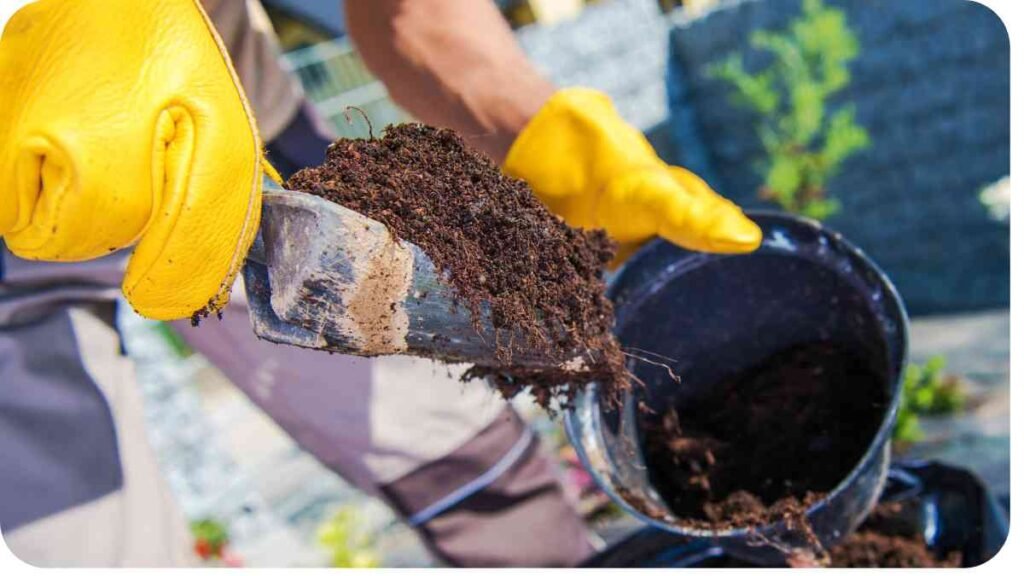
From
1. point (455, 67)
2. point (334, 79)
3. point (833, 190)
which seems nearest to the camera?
point (455, 67)

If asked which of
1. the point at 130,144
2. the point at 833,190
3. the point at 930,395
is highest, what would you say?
the point at 130,144

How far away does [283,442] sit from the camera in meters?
3.58

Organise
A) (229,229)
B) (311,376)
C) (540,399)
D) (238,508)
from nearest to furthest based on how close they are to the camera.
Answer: (229,229) → (540,399) → (311,376) → (238,508)

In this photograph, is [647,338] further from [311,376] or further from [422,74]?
[311,376]

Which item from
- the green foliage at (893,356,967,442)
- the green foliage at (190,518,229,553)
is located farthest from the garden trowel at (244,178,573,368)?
the green foliage at (190,518,229,553)

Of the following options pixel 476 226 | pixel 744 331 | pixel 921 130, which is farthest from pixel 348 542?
pixel 921 130

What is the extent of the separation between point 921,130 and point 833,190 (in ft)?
1.16

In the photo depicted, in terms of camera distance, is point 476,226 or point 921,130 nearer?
point 476,226

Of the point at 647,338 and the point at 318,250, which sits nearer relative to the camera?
the point at 318,250

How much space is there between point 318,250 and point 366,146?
14cm

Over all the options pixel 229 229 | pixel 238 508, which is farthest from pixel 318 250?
pixel 238 508

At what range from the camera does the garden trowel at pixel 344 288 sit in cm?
79

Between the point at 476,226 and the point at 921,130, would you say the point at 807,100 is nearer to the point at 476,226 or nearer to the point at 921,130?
the point at 921,130

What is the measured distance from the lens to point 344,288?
31.8 inches
